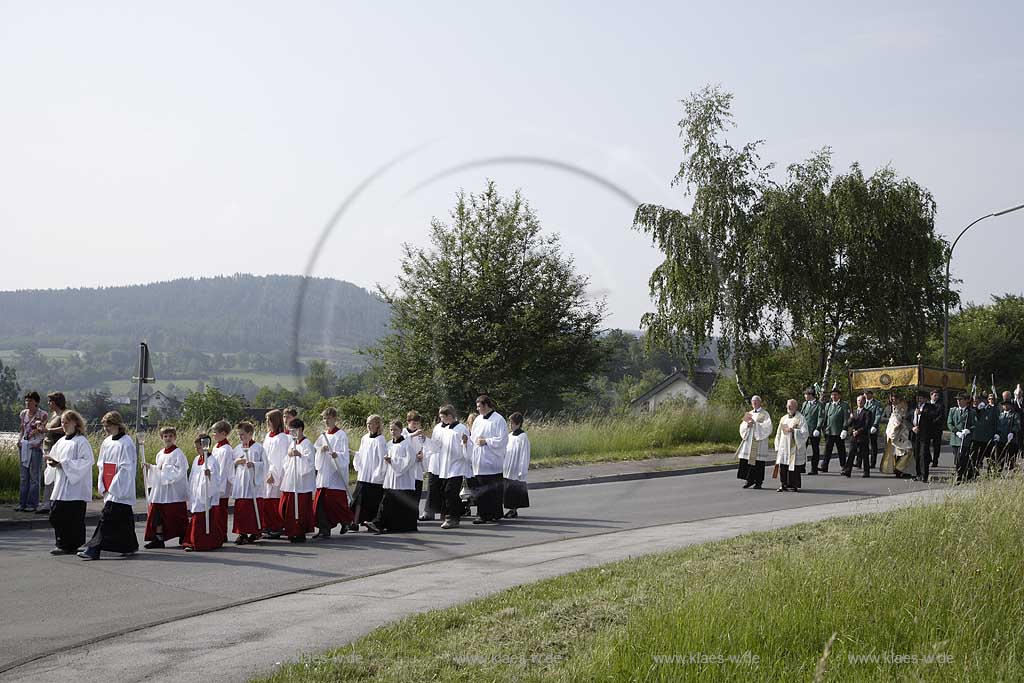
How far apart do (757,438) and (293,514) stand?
32.9 ft

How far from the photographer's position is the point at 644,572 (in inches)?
401

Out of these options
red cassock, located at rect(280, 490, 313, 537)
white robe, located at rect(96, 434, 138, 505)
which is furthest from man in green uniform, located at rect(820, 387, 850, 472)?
white robe, located at rect(96, 434, 138, 505)

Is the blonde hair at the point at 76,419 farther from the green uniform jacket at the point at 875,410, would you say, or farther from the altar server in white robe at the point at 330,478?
the green uniform jacket at the point at 875,410

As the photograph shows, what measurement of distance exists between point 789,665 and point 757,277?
33116mm

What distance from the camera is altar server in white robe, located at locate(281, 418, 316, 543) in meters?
14.6

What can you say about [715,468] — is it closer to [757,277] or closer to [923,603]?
[757,277]

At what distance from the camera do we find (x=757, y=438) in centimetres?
2088

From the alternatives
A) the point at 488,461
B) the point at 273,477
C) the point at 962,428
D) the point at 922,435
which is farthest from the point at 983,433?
the point at 273,477

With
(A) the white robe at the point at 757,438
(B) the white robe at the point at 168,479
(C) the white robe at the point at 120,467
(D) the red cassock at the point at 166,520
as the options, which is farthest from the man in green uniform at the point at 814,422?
(C) the white robe at the point at 120,467

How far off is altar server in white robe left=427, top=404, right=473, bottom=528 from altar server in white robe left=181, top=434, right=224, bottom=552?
3.35m

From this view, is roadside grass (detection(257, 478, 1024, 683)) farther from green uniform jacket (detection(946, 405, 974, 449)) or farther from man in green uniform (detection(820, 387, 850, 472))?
man in green uniform (detection(820, 387, 850, 472))

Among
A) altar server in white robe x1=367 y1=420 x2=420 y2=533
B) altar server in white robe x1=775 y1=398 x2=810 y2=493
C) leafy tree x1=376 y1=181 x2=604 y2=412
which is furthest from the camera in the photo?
leafy tree x1=376 y1=181 x2=604 y2=412

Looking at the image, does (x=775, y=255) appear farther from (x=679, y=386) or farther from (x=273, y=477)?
(x=679, y=386)

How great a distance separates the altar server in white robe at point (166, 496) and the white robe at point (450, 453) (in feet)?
12.2
